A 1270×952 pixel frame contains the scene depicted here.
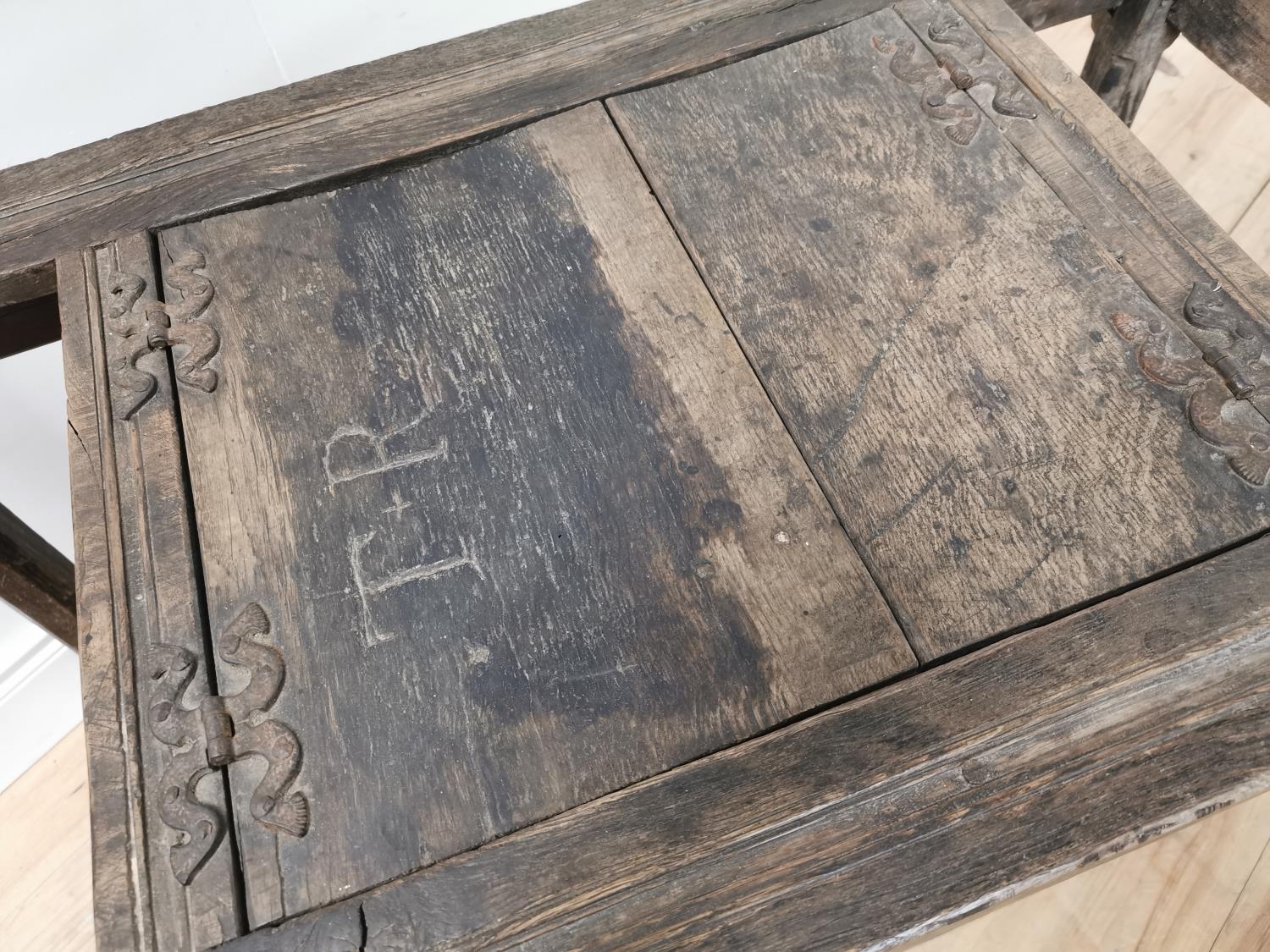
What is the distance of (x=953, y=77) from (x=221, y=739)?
966 mm

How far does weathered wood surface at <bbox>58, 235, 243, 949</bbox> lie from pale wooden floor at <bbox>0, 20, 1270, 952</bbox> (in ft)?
2.80

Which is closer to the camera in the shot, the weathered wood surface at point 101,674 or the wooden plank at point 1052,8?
the weathered wood surface at point 101,674

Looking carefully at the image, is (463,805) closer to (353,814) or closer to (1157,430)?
(353,814)

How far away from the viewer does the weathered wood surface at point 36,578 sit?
55.6 inches

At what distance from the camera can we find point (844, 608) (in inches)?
32.8

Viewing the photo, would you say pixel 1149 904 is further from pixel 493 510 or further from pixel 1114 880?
pixel 493 510

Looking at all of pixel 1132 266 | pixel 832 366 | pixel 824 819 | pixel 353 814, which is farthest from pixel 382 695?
pixel 1132 266

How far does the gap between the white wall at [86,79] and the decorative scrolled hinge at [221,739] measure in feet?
3.56

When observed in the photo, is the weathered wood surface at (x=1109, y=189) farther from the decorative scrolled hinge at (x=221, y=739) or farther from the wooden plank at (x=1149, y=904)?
the wooden plank at (x=1149, y=904)

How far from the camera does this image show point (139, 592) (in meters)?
0.87

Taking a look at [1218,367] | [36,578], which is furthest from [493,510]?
[36,578]

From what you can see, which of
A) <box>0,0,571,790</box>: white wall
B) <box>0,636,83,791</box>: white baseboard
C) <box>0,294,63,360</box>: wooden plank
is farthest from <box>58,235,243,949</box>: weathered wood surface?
<box>0,636,83,791</box>: white baseboard

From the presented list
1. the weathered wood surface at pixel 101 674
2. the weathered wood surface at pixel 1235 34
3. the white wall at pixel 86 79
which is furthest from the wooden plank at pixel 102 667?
the weathered wood surface at pixel 1235 34

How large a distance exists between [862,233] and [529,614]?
1.65ft
